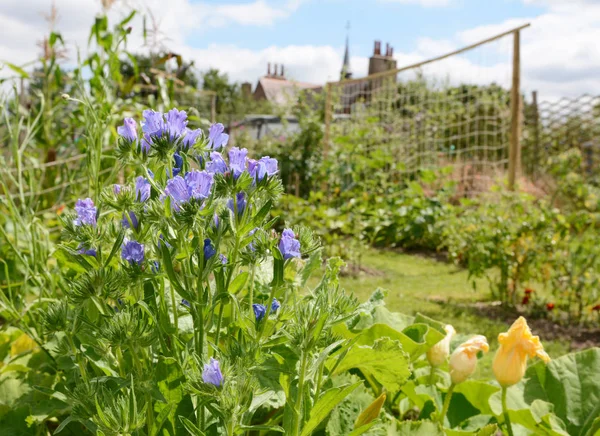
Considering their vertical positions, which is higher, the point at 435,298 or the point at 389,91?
the point at 389,91

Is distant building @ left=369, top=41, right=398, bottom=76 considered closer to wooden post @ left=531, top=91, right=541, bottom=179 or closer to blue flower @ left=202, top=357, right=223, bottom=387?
wooden post @ left=531, top=91, right=541, bottom=179

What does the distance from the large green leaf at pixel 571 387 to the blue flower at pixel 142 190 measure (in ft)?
3.14

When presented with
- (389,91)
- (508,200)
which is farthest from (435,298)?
(389,91)

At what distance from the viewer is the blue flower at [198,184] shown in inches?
30.6

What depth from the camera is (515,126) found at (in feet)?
21.0

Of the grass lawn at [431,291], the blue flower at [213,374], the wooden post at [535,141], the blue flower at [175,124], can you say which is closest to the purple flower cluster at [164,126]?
the blue flower at [175,124]

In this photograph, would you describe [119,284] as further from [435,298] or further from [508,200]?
[508,200]

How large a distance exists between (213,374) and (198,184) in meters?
0.23

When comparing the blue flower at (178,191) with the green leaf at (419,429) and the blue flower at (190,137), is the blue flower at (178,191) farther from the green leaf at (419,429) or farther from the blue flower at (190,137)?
the green leaf at (419,429)

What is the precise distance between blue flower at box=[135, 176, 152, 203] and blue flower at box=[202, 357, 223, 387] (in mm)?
285

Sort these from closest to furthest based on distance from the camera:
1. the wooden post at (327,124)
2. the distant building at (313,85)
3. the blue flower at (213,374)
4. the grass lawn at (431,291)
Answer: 1. the blue flower at (213,374)
2. the grass lawn at (431,291)
3. the wooden post at (327,124)
4. the distant building at (313,85)

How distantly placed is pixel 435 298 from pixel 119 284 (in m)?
4.05

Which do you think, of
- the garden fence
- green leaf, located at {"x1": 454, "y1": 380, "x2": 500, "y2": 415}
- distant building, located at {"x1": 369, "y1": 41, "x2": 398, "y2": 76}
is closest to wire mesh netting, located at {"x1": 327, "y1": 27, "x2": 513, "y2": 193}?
the garden fence

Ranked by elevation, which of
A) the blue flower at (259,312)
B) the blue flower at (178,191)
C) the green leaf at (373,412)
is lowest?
the green leaf at (373,412)
